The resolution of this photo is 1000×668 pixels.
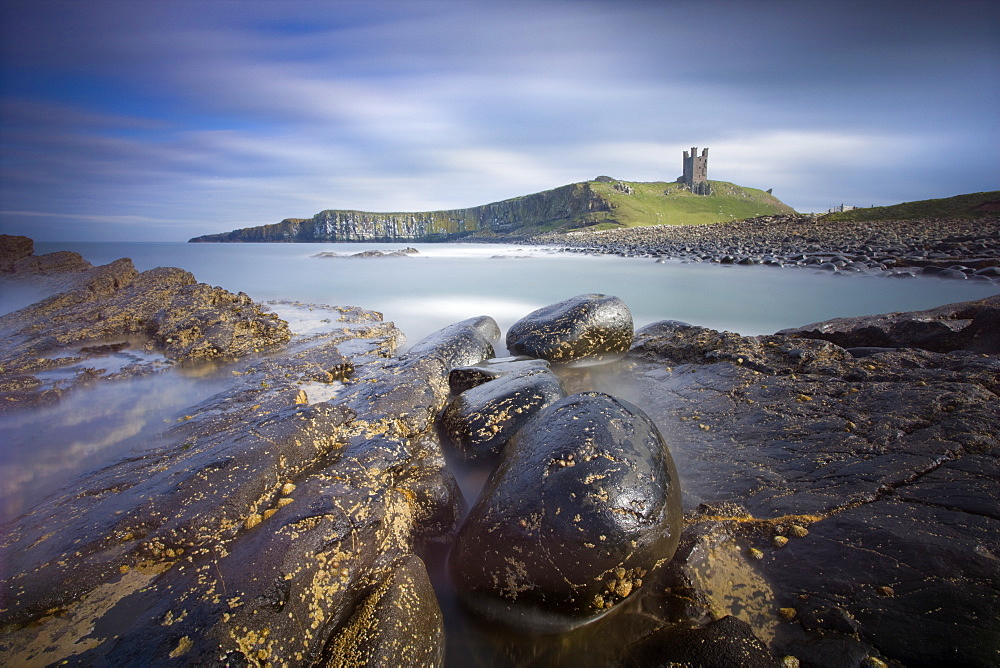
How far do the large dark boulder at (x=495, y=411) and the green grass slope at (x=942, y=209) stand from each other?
102 ft

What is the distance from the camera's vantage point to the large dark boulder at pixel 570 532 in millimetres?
1785

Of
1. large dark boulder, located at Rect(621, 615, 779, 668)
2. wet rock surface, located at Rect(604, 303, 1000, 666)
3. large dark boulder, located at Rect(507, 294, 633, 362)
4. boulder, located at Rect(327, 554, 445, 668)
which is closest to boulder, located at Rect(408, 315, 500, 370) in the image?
large dark boulder, located at Rect(507, 294, 633, 362)

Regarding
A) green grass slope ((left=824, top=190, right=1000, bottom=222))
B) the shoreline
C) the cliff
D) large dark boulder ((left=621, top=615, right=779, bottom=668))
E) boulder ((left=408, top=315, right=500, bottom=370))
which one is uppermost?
the cliff

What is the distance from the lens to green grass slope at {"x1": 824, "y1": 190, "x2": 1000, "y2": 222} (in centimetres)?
2275

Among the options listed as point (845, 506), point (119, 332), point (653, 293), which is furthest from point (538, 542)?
point (653, 293)

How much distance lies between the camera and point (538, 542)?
182 centimetres

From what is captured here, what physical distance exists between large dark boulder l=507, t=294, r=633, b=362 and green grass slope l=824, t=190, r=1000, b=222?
28863 mm

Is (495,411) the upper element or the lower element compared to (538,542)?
upper

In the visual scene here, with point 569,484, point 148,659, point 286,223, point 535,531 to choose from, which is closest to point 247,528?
point 148,659

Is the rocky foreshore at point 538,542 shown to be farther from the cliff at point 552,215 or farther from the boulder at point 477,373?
the cliff at point 552,215

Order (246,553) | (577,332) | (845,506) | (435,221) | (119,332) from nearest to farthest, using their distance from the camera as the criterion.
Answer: (246,553) < (845,506) < (577,332) < (119,332) < (435,221)

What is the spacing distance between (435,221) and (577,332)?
122499 mm

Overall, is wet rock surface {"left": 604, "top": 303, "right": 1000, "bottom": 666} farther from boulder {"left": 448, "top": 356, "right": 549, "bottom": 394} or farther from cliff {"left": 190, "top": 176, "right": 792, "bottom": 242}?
cliff {"left": 190, "top": 176, "right": 792, "bottom": 242}

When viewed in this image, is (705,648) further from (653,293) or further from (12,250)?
(12,250)
